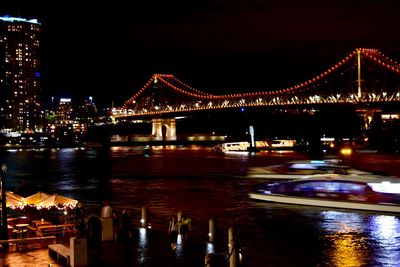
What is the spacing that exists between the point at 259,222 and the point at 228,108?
3815 inches

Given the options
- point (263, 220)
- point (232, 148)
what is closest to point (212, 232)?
point (263, 220)

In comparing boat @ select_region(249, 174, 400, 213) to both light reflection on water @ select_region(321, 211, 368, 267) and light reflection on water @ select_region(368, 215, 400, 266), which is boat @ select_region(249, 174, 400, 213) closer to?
light reflection on water @ select_region(321, 211, 368, 267)

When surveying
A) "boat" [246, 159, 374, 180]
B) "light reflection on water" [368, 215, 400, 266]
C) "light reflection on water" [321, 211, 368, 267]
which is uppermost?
"boat" [246, 159, 374, 180]

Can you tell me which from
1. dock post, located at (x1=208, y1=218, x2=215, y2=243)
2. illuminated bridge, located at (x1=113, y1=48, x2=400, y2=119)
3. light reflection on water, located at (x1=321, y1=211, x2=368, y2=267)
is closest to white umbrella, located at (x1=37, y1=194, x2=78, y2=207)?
dock post, located at (x1=208, y1=218, x2=215, y2=243)

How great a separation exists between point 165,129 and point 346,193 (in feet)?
412

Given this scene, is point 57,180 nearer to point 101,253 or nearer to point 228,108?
point 101,253

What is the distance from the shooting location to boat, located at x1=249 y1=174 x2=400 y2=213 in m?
26.4

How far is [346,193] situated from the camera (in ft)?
89.7

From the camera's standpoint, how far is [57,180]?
164ft

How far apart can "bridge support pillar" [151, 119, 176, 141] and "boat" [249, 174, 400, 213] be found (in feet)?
390

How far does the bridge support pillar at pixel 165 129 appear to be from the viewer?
14834 centimetres

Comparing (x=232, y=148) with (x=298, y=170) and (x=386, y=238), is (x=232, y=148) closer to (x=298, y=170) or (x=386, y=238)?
(x=298, y=170)

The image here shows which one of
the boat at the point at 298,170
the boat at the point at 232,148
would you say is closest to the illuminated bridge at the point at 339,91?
the boat at the point at 232,148

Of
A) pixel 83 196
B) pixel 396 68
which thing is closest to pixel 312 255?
pixel 83 196
